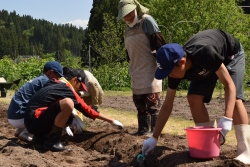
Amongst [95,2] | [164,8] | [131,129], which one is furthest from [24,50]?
[131,129]

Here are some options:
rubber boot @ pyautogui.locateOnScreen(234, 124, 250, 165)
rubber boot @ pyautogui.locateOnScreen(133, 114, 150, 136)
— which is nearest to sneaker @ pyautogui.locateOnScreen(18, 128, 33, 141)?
rubber boot @ pyautogui.locateOnScreen(133, 114, 150, 136)

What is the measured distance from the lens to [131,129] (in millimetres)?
6719

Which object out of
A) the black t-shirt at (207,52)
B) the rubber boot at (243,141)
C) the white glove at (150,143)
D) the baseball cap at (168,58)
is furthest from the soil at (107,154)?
the baseball cap at (168,58)

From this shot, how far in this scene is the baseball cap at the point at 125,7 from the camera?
5.51 metres

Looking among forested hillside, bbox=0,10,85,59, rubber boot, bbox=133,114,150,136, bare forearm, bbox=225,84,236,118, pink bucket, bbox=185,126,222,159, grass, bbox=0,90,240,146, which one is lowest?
grass, bbox=0,90,240,146

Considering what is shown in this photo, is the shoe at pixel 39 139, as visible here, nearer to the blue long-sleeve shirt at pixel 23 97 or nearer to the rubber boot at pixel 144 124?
the blue long-sleeve shirt at pixel 23 97

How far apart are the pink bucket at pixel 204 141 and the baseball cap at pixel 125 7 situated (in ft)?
7.06

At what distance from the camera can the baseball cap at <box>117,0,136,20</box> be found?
18.1 ft

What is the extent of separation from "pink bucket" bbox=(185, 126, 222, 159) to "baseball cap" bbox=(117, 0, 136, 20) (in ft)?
7.06

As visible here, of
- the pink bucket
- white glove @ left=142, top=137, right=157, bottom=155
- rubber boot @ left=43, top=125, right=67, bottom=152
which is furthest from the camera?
rubber boot @ left=43, top=125, right=67, bottom=152

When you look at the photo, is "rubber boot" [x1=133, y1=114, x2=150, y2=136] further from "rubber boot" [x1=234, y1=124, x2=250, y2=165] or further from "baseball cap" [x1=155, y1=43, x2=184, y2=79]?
"baseball cap" [x1=155, y1=43, x2=184, y2=79]

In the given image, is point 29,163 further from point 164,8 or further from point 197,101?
point 164,8

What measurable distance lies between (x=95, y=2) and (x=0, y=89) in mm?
33426

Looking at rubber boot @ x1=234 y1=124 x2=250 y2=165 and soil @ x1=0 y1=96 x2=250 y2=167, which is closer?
rubber boot @ x1=234 y1=124 x2=250 y2=165
